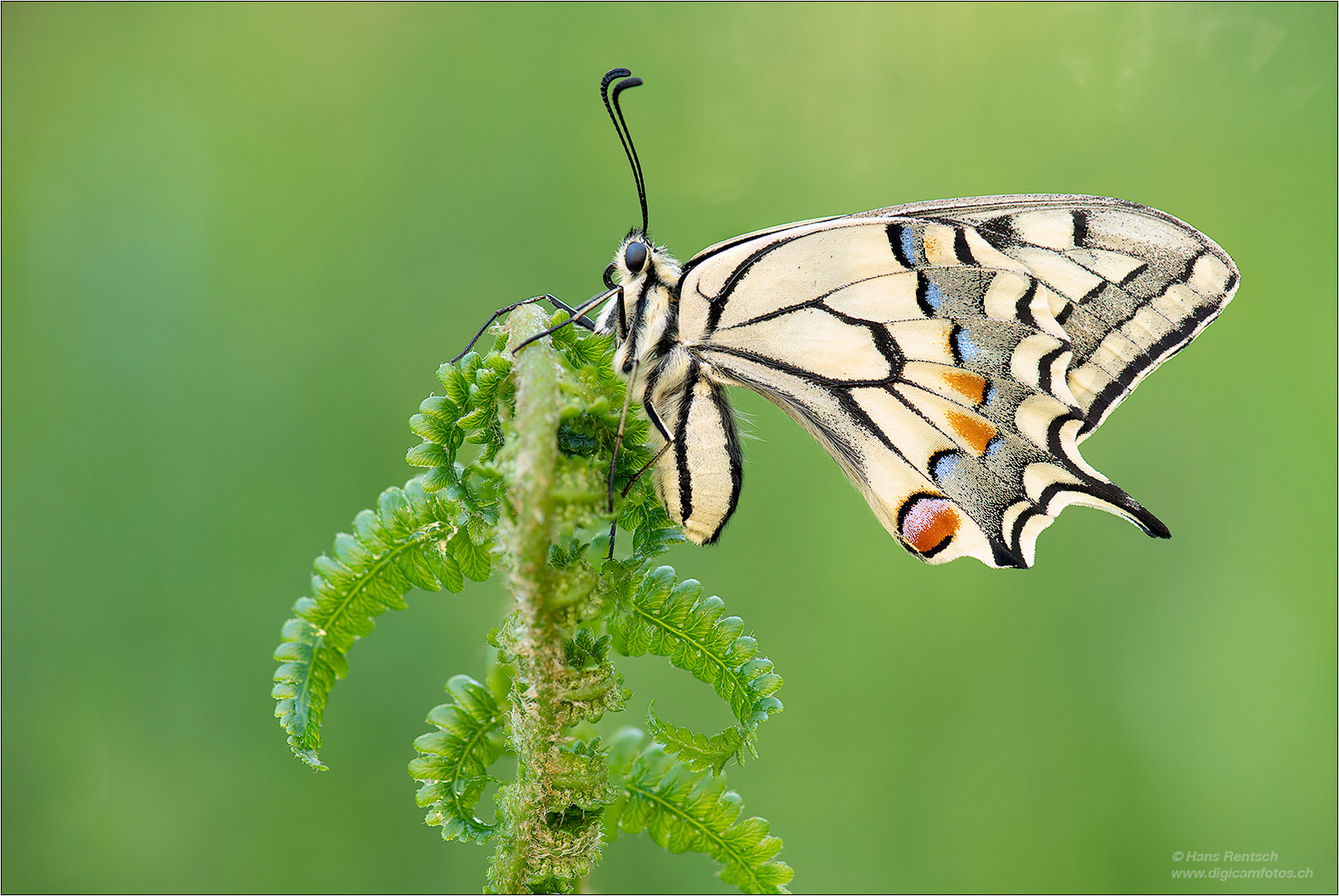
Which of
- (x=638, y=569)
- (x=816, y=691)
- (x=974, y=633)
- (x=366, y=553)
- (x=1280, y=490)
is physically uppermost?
(x=1280, y=490)

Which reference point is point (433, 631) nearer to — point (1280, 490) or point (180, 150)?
point (180, 150)

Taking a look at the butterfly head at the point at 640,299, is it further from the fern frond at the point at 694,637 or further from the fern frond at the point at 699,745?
the fern frond at the point at 699,745

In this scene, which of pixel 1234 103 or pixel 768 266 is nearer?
pixel 768 266

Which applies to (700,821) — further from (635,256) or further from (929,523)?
(635,256)

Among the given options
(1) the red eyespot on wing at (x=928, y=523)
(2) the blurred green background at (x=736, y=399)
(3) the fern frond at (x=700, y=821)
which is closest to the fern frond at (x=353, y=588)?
(3) the fern frond at (x=700, y=821)

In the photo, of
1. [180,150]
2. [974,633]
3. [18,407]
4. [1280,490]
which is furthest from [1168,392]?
[18,407]

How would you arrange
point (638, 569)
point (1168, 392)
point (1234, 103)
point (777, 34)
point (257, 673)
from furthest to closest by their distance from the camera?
1. point (777, 34)
2. point (1234, 103)
3. point (1168, 392)
4. point (257, 673)
5. point (638, 569)
